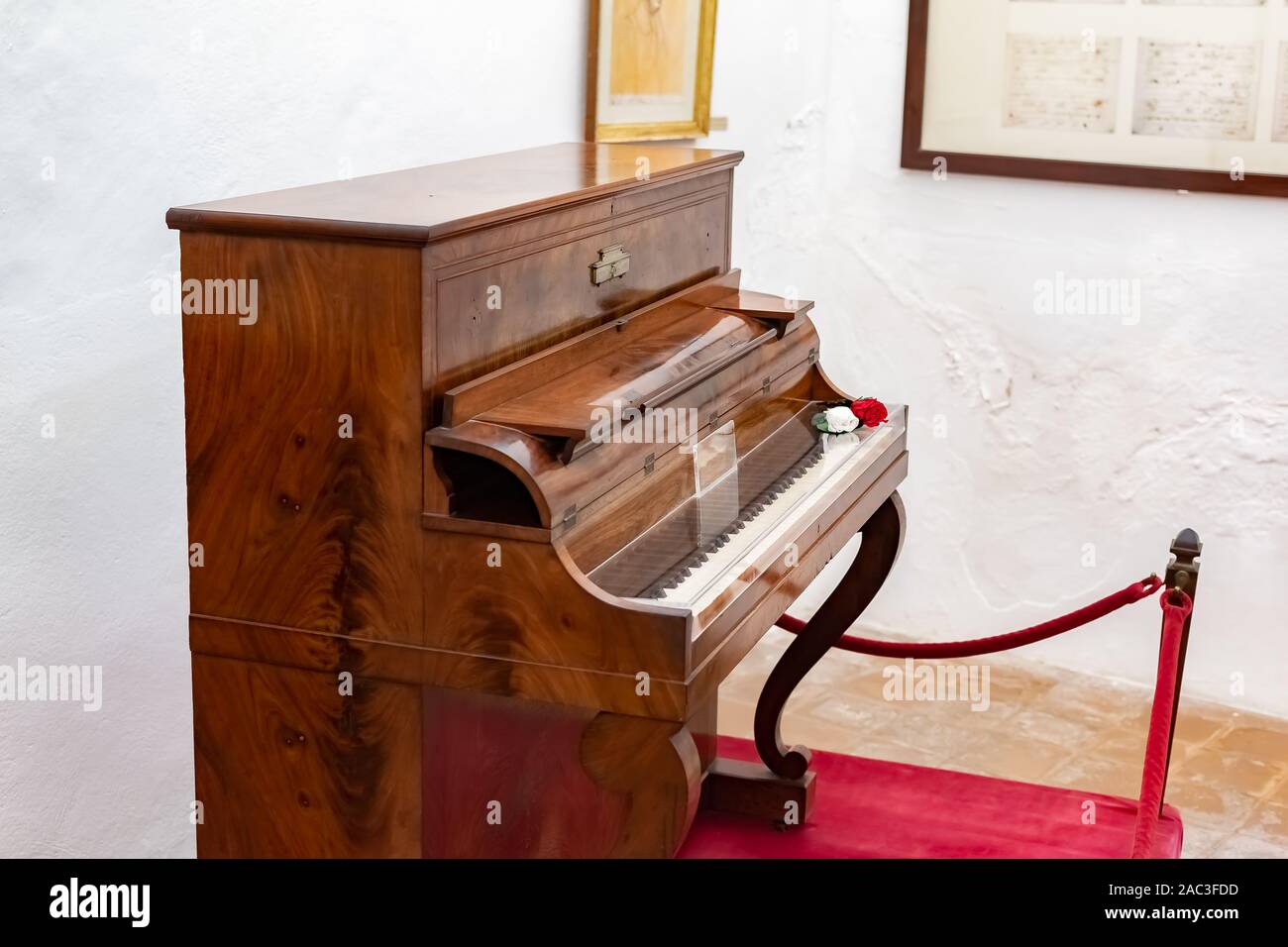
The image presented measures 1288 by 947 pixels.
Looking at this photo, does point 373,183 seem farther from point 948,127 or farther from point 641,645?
point 948,127

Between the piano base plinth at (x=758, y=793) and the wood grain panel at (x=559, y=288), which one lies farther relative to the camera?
the piano base plinth at (x=758, y=793)

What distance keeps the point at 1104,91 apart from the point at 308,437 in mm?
4183

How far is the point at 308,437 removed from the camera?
9.25 ft

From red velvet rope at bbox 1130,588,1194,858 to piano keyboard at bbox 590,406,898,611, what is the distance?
79 cm

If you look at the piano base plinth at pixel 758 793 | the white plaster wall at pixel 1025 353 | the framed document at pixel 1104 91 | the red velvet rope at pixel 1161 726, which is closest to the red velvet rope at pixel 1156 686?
the red velvet rope at pixel 1161 726

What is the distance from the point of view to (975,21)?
616 cm

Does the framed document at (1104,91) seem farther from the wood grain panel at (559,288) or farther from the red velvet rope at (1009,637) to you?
the wood grain panel at (559,288)

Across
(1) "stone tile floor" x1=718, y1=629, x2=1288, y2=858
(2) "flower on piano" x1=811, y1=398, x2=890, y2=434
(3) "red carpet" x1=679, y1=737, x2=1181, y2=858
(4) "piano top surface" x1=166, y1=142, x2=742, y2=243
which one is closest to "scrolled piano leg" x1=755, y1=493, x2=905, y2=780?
(3) "red carpet" x1=679, y1=737, x2=1181, y2=858

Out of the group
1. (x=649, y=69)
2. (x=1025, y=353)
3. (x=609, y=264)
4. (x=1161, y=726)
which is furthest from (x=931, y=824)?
(x=649, y=69)

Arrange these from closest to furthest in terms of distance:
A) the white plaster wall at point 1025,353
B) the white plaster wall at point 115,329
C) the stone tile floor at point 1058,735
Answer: the white plaster wall at point 115,329 < the stone tile floor at point 1058,735 < the white plaster wall at point 1025,353

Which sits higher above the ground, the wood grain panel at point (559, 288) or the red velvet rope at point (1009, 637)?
the wood grain panel at point (559, 288)

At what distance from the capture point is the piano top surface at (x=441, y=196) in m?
2.74

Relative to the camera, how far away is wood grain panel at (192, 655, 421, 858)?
2938mm

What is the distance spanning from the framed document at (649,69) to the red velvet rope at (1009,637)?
184 cm
